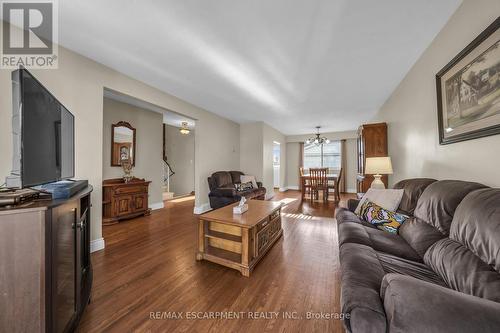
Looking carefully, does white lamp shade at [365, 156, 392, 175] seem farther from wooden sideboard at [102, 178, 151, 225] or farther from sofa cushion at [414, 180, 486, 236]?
wooden sideboard at [102, 178, 151, 225]

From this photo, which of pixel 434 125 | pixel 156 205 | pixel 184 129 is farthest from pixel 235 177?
pixel 434 125

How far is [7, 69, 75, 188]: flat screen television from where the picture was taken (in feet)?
3.03

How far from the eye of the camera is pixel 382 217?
6.06ft

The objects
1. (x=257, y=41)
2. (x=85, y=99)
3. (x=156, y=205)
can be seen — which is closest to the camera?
(x=257, y=41)

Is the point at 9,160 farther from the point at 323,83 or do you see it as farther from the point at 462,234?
the point at 323,83

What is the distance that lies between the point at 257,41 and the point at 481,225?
2.27m

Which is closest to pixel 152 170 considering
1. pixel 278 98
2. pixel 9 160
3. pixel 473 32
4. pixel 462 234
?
pixel 9 160

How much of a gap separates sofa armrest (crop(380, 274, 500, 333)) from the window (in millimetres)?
7226

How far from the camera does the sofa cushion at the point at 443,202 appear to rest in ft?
4.09

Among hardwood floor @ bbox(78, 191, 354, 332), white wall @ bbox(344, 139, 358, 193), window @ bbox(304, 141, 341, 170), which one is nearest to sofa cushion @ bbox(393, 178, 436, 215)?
hardwood floor @ bbox(78, 191, 354, 332)

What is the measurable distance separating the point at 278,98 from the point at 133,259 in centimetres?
349

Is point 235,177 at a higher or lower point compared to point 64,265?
higher

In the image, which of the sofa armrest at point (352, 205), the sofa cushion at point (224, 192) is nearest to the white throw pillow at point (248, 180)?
the sofa cushion at point (224, 192)

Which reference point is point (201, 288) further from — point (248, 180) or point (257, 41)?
point (248, 180)
